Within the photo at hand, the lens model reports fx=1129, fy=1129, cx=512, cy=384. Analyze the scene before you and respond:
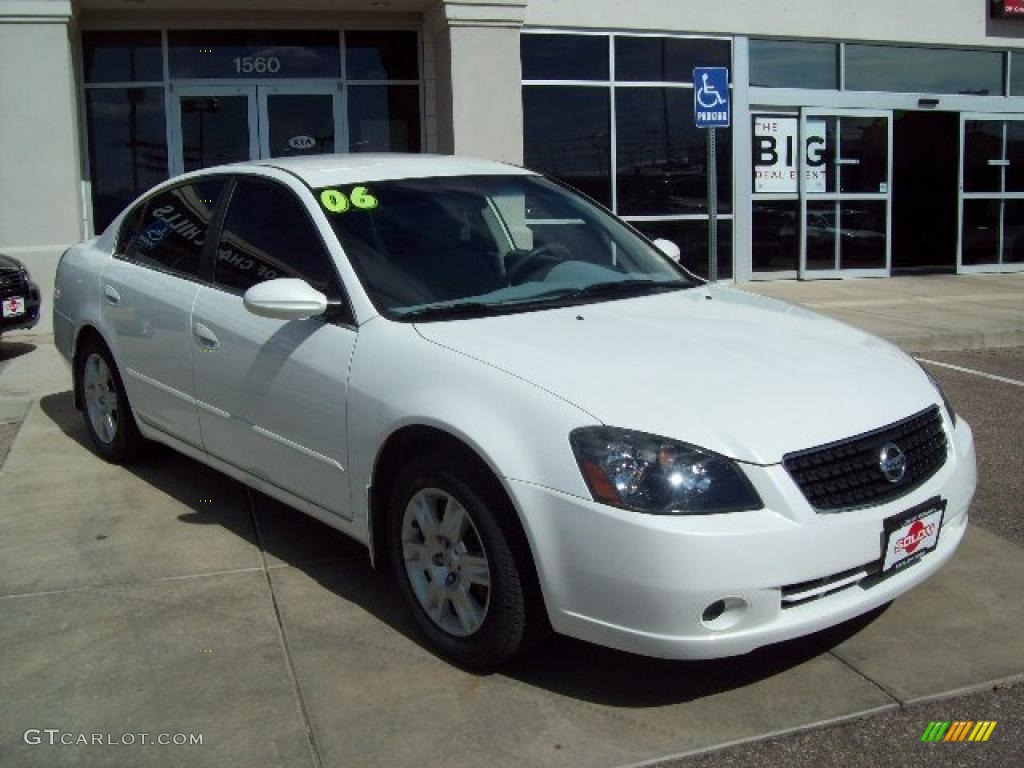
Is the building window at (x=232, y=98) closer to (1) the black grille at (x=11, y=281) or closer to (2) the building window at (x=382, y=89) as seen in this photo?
(2) the building window at (x=382, y=89)

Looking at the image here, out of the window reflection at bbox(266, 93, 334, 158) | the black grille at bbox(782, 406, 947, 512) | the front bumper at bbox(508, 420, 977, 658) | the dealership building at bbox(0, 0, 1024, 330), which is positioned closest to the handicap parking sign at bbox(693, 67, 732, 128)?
the dealership building at bbox(0, 0, 1024, 330)

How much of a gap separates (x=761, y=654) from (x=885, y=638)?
474mm

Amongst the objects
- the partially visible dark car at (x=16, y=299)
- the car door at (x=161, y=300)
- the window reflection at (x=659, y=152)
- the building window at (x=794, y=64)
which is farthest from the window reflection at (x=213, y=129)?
the car door at (x=161, y=300)

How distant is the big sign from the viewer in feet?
50.3

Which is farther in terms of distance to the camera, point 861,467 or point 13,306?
point 13,306

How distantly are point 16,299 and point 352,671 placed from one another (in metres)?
7.26

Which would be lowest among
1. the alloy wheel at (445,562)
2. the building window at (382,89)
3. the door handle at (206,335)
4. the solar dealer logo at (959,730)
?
the solar dealer logo at (959,730)

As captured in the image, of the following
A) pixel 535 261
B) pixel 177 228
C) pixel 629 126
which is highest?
pixel 629 126

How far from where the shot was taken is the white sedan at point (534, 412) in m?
3.17

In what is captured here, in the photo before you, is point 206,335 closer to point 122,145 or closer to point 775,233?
point 122,145

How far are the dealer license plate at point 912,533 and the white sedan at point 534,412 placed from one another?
0.04ft

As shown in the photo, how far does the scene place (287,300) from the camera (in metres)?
4.03

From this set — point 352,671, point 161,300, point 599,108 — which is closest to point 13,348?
point 161,300

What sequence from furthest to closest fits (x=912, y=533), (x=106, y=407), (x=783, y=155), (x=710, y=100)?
(x=783, y=155) < (x=710, y=100) < (x=106, y=407) < (x=912, y=533)
